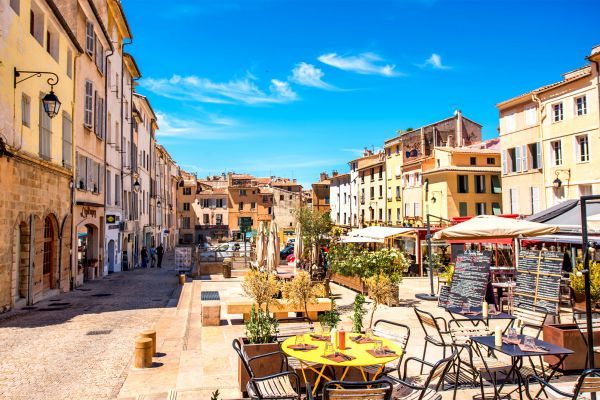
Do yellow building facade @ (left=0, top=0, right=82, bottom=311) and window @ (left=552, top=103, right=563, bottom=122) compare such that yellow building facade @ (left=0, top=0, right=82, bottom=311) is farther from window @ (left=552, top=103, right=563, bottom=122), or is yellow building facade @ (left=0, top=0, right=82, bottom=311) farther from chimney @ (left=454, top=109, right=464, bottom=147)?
chimney @ (left=454, top=109, right=464, bottom=147)

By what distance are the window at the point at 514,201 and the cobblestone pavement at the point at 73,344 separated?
76.3ft

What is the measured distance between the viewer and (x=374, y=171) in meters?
54.3

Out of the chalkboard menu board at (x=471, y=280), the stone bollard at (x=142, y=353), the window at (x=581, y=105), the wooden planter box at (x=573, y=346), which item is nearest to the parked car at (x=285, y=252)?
the window at (x=581, y=105)

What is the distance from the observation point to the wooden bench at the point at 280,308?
10914mm

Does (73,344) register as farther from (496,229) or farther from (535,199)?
(535,199)

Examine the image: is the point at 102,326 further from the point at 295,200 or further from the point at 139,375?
the point at 295,200

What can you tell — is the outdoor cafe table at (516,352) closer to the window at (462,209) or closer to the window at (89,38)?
the window at (89,38)

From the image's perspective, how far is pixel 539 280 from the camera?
400 inches

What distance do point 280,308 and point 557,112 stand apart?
23.8 metres

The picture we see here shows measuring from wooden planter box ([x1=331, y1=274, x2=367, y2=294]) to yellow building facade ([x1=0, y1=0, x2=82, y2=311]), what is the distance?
34.4 ft

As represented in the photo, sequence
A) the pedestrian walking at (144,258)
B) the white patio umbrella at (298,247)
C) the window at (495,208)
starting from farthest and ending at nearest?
the window at (495,208), the pedestrian walking at (144,258), the white patio umbrella at (298,247)

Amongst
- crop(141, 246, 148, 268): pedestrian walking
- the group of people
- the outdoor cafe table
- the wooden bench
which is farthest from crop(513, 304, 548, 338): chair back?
crop(141, 246, 148, 268): pedestrian walking

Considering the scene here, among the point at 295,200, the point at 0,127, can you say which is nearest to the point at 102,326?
the point at 0,127

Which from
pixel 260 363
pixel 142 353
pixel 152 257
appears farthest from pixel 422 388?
pixel 152 257
